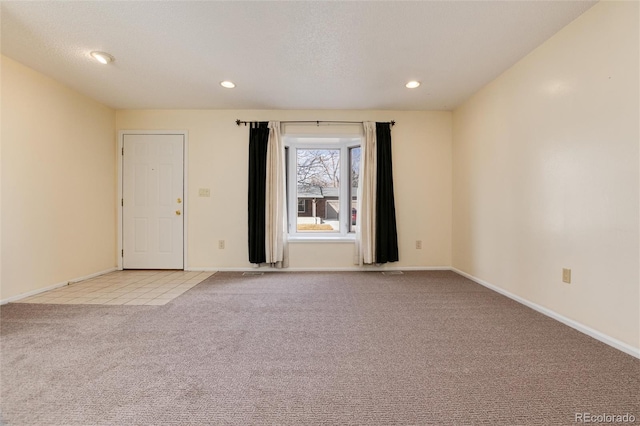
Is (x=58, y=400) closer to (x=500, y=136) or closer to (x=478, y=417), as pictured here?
(x=478, y=417)

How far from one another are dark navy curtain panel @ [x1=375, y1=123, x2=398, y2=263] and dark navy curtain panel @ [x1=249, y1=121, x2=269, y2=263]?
1617mm

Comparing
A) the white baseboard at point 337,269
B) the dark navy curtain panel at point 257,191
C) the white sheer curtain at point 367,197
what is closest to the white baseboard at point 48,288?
the white baseboard at point 337,269

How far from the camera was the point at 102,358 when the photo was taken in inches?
59.7

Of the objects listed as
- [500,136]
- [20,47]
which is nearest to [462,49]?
[500,136]

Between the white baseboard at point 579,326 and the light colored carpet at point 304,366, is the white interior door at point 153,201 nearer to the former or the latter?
the light colored carpet at point 304,366

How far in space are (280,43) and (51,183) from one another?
9.52 feet

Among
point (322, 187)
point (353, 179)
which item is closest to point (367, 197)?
point (353, 179)

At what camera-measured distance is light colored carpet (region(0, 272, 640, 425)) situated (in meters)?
1.12

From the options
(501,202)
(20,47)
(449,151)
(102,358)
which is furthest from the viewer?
(449,151)

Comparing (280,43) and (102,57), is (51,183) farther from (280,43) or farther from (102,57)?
(280,43)

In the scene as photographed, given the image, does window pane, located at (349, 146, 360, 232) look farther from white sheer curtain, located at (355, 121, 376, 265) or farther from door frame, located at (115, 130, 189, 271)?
door frame, located at (115, 130, 189, 271)

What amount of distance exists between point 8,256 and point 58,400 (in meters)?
2.20

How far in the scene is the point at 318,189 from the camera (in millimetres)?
4141

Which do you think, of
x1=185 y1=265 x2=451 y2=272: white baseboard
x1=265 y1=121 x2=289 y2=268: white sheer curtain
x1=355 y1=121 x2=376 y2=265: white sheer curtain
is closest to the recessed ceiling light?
x1=265 y1=121 x2=289 y2=268: white sheer curtain
